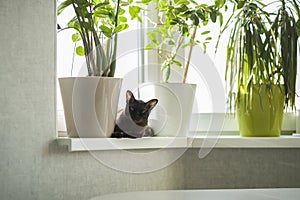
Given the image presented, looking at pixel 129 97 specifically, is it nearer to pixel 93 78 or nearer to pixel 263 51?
pixel 93 78

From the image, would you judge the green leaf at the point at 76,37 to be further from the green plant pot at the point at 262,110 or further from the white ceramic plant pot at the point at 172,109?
the green plant pot at the point at 262,110

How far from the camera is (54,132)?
163 cm

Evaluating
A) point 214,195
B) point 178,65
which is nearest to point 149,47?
point 178,65

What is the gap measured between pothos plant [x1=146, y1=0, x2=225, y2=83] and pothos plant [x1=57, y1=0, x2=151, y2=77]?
189mm

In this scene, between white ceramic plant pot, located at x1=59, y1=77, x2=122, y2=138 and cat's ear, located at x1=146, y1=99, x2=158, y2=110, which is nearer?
white ceramic plant pot, located at x1=59, y1=77, x2=122, y2=138

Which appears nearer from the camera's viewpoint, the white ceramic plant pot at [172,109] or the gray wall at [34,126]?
the gray wall at [34,126]

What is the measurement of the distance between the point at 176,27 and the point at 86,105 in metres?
0.58

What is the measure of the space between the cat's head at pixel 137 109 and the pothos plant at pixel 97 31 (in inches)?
4.2

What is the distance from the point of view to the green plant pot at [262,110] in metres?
1.93

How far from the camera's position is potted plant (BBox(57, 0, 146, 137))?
166 centimetres

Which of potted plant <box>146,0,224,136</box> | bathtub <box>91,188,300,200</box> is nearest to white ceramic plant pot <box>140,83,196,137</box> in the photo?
potted plant <box>146,0,224,136</box>

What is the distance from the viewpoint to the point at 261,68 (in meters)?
1.90

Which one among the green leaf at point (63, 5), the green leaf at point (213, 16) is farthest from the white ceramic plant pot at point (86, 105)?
the green leaf at point (213, 16)

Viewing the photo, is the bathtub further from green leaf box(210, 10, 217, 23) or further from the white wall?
green leaf box(210, 10, 217, 23)
